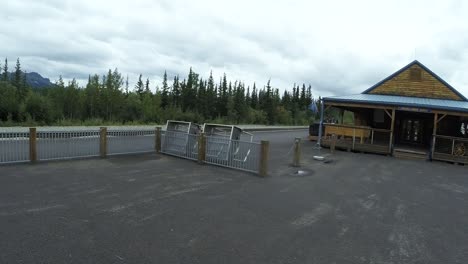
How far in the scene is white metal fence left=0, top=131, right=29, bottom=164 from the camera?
10203 millimetres

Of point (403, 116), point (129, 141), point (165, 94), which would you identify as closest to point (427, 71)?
point (403, 116)

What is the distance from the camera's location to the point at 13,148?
11.1 m

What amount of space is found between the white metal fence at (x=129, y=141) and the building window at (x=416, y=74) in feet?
68.3

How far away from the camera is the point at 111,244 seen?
484cm

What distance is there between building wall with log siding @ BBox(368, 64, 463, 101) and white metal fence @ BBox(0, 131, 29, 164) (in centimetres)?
2398

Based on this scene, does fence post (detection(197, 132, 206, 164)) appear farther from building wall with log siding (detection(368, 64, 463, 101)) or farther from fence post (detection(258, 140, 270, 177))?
building wall with log siding (detection(368, 64, 463, 101))

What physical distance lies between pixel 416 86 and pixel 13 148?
2581 centimetres

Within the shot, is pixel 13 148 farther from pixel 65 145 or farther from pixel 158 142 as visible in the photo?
pixel 158 142

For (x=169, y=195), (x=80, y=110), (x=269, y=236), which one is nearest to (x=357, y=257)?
(x=269, y=236)

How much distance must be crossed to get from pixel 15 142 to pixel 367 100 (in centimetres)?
1860

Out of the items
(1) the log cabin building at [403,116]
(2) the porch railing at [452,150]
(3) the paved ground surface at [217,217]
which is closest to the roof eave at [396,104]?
(1) the log cabin building at [403,116]

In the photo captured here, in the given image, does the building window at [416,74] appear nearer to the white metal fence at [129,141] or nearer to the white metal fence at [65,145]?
the white metal fence at [129,141]

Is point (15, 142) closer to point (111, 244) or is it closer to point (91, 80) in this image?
point (111, 244)

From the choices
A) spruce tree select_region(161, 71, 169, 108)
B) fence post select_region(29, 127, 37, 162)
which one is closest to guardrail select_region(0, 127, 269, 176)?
fence post select_region(29, 127, 37, 162)
